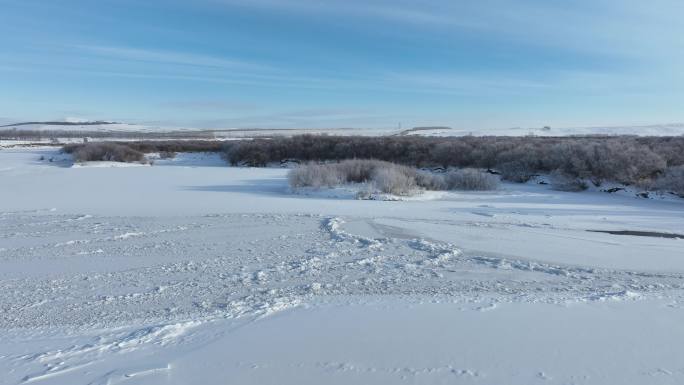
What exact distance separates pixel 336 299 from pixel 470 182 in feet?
54.1

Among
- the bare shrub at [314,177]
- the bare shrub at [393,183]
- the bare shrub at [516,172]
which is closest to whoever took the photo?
the bare shrub at [393,183]

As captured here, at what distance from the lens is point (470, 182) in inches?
880

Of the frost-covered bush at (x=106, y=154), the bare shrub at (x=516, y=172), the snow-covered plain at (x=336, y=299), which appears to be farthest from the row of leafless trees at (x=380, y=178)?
the frost-covered bush at (x=106, y=154)

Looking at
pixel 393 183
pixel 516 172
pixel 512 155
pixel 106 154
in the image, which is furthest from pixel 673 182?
pixel 106 154

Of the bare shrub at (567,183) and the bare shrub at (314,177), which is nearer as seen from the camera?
the bare shrub at (314,177)

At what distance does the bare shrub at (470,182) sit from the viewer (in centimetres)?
2220

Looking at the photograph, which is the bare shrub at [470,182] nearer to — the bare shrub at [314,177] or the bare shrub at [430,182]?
the bare shrub at [430,182]

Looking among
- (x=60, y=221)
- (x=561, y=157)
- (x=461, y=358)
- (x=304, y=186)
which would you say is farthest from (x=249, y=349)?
(x=561, y=157)

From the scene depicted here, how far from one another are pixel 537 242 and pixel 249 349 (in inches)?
275

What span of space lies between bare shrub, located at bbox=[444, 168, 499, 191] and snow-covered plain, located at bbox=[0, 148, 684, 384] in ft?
27.0

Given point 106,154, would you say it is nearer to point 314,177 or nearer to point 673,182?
point 314,177

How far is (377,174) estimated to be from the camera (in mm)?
21047

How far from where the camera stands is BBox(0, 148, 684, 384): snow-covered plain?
4.78 m

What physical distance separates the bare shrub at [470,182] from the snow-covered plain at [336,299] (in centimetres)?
823
